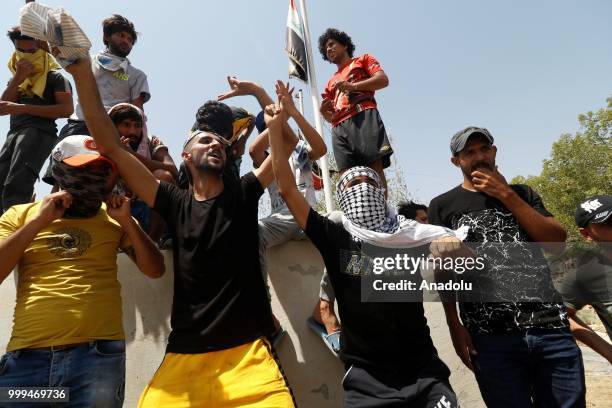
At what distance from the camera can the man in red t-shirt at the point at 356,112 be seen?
4.32m

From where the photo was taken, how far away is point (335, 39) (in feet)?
16.1

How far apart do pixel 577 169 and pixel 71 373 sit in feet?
103

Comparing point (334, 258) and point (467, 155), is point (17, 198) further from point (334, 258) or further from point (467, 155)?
point (467, 155)

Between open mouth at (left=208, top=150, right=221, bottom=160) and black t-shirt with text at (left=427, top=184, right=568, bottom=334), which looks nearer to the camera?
black t-shirt with text at (left=427, top=184, right=568, bottom=334)

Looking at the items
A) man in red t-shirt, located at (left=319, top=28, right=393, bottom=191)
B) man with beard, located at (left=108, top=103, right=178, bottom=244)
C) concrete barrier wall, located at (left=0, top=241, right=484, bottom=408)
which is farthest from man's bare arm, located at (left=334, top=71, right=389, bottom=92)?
man with beard, located at (left=108, top=103, right=178, bottom=244)

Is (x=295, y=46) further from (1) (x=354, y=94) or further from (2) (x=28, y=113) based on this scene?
(2) (x=28, y=113)

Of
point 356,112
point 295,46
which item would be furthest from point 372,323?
point 295,46

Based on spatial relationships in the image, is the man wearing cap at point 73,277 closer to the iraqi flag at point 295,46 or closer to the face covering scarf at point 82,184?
the face covering scarf at point 82,184

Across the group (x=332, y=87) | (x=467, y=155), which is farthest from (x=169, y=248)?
(x=332, y=87)

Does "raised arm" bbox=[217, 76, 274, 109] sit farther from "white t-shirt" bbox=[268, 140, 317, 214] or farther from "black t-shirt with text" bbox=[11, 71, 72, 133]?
"black t-shirt with text" bbox=[11, 71, 72, 133]

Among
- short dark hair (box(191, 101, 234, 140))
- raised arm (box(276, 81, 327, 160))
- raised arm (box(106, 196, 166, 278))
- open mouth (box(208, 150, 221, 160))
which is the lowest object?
raised arm (box(106, 196, 166, 278))

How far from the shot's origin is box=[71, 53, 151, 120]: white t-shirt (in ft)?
13.4

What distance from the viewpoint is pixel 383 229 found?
2.84 m

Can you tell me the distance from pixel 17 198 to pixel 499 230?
4.09 metres
